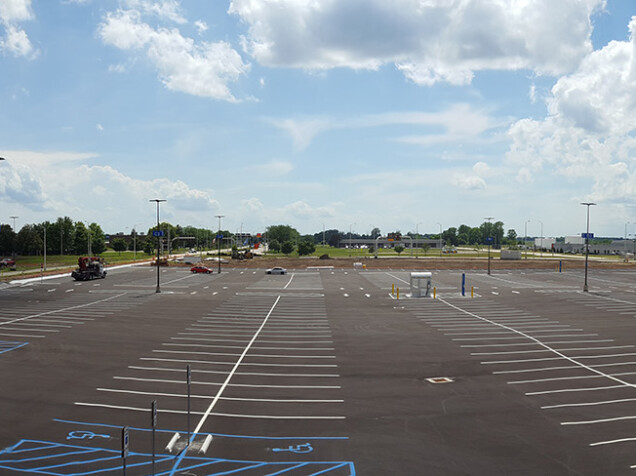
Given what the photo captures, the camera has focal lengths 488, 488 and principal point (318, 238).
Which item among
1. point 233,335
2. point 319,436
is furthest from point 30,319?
point 319,436

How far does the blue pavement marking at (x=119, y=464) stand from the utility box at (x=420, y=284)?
36522 millimetres

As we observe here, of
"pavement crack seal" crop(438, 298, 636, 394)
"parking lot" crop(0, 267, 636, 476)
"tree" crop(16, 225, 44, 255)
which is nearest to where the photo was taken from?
"parking lot" crop(0, 267, 636, 476)

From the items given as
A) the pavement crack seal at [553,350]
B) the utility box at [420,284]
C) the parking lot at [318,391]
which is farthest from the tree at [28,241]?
the pavement crack seal at [553,350]

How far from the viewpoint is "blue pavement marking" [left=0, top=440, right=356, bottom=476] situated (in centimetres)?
1173

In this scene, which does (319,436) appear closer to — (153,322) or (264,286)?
(153,322)

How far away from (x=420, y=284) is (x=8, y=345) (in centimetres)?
3435

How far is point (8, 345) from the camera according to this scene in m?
25.3

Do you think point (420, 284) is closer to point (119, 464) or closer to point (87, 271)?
point (119, 464)

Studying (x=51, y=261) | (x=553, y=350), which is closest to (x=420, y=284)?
(x=553, y=350)

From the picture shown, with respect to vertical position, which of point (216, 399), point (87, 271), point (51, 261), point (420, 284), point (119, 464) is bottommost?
point (119, 464)

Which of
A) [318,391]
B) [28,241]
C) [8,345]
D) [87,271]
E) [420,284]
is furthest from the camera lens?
[28,241]

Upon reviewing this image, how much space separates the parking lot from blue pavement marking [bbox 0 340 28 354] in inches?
4.2

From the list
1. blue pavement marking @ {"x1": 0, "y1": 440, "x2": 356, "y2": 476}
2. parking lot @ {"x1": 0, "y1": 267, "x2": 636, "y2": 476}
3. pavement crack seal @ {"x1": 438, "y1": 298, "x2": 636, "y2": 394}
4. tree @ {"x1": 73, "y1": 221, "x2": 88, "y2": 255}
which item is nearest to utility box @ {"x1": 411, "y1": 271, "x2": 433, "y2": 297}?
pavement crack seal @ {"x1": 438, "y1": 298, "x2": 636, "y2": 394}

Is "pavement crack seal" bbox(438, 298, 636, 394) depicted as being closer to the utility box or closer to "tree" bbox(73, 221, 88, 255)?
the utility box
